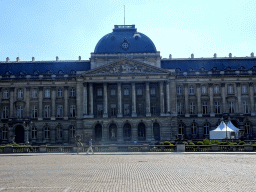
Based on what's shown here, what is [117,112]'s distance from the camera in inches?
2869

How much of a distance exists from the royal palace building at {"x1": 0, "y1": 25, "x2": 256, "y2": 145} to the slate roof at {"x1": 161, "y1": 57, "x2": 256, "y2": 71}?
0.72 ft

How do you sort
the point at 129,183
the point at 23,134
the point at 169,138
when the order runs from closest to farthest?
1. the point at 129,183
2. the point at 169,138
3. the point at 23,134

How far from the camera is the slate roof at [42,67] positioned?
256ft

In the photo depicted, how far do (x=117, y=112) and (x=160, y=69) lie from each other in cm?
1249

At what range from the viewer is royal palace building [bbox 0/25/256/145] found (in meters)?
71.6

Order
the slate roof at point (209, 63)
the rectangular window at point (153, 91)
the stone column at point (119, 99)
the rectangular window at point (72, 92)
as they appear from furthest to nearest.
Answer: the slate roof at point (209, 63)
the rectangular window at point (72, 92)
the rectangular window at point (153, 91)
the stone column at point (119, 99)

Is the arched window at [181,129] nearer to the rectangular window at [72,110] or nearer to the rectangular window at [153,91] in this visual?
the rectangular window at [153,91]

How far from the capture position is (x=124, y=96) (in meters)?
74.2

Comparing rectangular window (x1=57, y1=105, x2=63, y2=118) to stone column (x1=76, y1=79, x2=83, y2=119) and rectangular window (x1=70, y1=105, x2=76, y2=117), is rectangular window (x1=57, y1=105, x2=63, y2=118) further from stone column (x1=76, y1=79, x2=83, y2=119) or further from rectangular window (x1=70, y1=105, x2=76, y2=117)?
stone column (x1=76, y1=79, x2=83, y2=119)

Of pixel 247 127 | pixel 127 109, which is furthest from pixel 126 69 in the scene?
pixel 247 127

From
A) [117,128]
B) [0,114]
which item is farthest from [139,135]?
[0,114]

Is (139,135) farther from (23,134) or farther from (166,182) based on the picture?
(166,182)

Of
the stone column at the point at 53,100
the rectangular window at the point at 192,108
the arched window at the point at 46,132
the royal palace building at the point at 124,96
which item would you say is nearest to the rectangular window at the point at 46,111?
the royal palace building at the point at 124,96

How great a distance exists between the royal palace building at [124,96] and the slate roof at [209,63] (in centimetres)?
22
